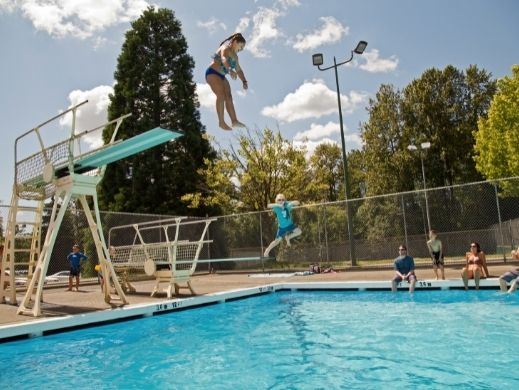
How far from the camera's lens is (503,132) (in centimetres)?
2586

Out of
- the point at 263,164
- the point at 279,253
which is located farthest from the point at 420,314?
the point at 263,164

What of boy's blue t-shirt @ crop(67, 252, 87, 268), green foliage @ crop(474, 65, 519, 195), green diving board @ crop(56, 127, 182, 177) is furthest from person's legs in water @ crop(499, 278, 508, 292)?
green foliage @ crop(474, 65, 519, 195)

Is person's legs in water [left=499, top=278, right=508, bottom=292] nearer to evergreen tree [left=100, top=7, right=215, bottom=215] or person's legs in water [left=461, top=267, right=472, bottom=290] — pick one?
person's legs in water [left=461, top=267, right=472, bottom=290]

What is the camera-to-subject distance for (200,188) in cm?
Result: 2822

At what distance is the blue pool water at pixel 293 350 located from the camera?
5125 mm

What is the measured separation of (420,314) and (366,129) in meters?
30.2

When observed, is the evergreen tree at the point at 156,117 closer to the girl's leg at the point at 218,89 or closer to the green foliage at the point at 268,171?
the green foliage at the point at 268,171

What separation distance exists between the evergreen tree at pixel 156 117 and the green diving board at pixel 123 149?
61.3ft

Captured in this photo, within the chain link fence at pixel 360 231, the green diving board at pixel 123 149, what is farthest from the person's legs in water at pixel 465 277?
the green diving board at pixel 123 149

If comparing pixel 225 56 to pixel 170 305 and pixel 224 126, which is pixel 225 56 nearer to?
pixel 224 126

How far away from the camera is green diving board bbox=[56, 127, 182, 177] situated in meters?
7.11

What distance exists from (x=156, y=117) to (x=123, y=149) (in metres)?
24.3

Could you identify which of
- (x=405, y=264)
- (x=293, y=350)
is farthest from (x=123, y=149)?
(x=405, y=264)

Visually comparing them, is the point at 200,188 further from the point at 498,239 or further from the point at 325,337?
the point at 325,337
